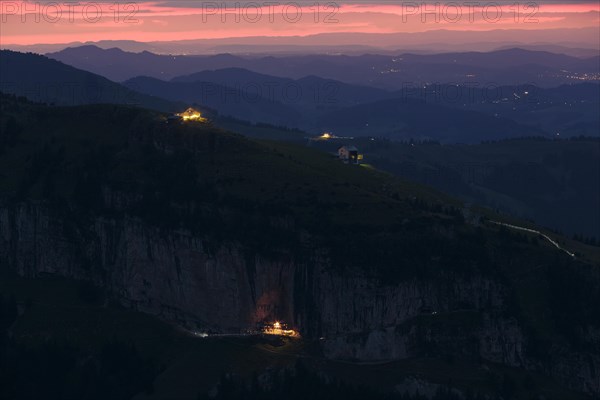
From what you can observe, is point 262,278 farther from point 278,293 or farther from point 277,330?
point 277,330

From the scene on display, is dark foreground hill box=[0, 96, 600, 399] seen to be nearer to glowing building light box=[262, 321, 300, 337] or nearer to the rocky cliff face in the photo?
the rocky cliff face

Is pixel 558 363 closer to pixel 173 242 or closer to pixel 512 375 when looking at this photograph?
pixel 512 375

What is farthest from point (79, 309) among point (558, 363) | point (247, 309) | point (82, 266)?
point (558, 363)

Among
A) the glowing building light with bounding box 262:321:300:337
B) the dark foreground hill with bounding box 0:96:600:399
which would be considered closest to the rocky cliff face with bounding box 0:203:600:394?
the dark foreground hill with bounding box 0:96:600:399

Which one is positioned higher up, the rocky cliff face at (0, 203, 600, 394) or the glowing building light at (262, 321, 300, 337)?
the rocky cliff face at (0, 203, 600, 394)

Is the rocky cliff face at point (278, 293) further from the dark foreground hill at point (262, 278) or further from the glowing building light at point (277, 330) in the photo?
the glowing building light at point (277, 330)

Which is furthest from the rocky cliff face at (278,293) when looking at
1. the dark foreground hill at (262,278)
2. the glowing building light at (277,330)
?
the glowing building light at (277,330)

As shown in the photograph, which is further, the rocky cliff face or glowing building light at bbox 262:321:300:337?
glowing building light at bbox 262:321:300:337

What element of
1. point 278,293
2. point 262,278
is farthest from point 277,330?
point 262,278
